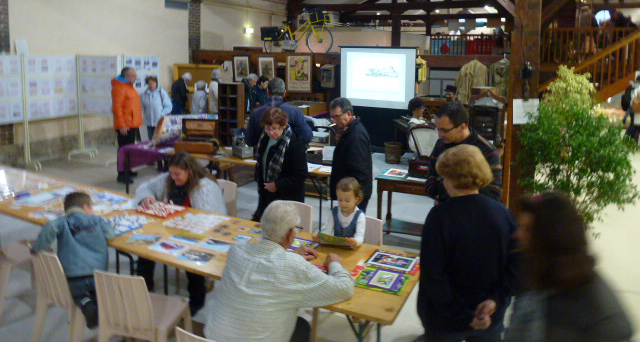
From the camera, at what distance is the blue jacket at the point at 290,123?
5.58 metres

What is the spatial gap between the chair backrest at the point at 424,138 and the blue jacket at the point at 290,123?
1.13 meters

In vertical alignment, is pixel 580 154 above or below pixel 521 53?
below

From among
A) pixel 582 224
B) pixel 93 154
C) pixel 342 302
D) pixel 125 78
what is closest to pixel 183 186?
pixel 342 302

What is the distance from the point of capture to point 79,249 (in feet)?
11.0

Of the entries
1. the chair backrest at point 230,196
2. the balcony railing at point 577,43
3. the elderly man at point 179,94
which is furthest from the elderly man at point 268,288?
the balcony railing at point 577,43

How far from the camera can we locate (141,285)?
114 inches

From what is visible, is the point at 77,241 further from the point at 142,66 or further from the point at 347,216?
the point at 142,66

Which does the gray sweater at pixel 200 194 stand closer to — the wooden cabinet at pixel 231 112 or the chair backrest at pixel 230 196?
the chair backrest at pixel 230 196

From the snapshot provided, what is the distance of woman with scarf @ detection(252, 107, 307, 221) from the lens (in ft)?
14.8

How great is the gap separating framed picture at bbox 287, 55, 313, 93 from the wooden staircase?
4.75 meters

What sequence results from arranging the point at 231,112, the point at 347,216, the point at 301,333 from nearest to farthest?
the point at 301,333
the point at 347,216
the point at 231,112

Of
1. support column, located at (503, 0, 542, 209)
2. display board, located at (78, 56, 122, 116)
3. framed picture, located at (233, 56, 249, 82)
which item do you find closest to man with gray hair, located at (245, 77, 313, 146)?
support column, located at (503, 0, 542, 209)

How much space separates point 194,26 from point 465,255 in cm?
1285

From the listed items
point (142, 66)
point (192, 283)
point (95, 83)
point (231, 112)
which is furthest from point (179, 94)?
point (192, 283)
